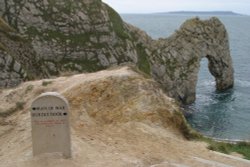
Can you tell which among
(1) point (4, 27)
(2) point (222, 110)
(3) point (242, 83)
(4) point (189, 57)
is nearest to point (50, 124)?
(1) point (4, 27)

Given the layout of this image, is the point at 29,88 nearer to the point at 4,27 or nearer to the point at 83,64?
the point at 4,27

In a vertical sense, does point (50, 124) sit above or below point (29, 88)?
above

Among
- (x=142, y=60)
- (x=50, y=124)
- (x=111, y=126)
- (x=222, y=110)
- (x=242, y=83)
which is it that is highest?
(x=50, y=124)

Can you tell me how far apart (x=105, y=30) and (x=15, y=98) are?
4667cm

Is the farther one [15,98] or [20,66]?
[20,66]

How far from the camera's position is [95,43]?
217 feet

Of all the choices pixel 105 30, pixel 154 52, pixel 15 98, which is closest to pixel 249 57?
pixel 154 52

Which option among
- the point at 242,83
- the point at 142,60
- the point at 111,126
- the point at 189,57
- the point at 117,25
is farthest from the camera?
the point at 242,83

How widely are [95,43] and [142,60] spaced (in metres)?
11.0

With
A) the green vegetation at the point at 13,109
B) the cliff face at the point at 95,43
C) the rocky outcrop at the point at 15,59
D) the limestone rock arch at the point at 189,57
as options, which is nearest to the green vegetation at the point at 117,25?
the cliff face at the point at 95,43

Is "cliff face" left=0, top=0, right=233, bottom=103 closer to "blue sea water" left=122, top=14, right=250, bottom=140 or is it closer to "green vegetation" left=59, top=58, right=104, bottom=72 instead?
"green vegetation" left=59, top=58, right=104, bottom=72

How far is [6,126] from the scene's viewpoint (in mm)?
19172

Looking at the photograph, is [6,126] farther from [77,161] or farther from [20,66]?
[20,66]

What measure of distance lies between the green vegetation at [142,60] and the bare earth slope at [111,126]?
49.5 m
